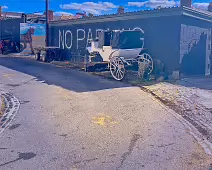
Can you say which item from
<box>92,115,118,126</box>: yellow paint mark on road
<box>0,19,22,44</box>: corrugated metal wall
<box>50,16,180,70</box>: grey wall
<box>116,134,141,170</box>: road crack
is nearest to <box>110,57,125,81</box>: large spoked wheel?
<box>50,16,180,70</box>: grey wall

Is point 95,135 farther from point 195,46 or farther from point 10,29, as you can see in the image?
point 10,29

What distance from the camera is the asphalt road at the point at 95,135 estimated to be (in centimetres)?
497

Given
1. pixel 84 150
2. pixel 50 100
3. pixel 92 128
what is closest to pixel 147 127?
pixel 92 128

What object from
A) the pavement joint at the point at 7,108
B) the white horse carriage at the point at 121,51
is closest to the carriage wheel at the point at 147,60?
the white horse carriage at the point at 121,51

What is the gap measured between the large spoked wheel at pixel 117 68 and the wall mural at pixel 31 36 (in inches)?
695

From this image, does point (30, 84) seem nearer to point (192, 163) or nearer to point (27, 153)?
point (27, 153)

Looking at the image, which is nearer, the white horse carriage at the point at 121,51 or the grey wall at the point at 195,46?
the white horse carriage at the point at 121,51

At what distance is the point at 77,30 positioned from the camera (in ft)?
74.7

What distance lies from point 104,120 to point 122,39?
8543mm

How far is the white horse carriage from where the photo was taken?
47.9 ft

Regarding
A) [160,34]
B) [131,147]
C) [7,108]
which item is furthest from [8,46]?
[131,147]

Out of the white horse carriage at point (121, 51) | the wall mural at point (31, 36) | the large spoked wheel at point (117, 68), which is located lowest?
the large spoked wheel at point (117, 68)

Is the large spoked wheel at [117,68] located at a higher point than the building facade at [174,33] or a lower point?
lower

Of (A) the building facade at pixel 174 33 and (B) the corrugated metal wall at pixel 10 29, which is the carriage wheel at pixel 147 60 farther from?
(B) the corrugated metal wall at pixel 10 29
